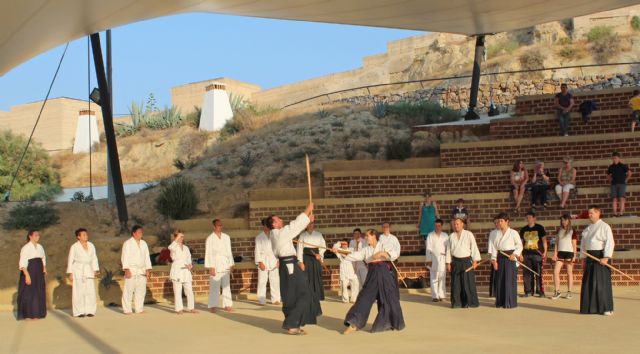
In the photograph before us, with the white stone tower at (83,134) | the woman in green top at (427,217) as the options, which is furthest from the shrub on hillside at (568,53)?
the woman in green top at (427,217)

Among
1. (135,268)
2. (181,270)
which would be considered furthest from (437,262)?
(135,268)

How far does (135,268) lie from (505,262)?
6.27 meters

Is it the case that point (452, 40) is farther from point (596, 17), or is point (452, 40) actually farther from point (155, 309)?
point (155, 309)

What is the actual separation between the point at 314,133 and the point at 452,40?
105 feet

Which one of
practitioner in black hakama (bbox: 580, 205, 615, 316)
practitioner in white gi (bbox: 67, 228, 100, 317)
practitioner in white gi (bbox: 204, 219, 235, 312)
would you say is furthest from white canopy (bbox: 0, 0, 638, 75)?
practitioner in black hakama (bbox: 580, 205, 615, 316)

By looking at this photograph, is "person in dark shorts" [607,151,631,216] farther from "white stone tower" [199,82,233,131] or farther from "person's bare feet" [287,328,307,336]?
"white stone tower" [199,82,233,131]

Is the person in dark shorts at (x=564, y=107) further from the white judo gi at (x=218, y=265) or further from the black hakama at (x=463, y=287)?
the white judo gi at (x=218, y=265)

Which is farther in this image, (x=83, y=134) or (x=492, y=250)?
(x=83, y=134)

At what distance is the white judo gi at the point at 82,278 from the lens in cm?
1449

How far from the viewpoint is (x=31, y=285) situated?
1437 cm

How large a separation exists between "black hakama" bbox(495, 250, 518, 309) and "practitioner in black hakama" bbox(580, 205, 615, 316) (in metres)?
1.23

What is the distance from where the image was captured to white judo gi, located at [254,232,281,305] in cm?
1559

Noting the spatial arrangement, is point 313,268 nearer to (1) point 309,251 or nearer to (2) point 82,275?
(1) point 309,251

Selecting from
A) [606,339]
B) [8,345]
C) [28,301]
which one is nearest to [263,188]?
[28,301]
